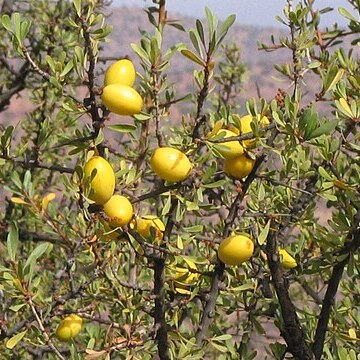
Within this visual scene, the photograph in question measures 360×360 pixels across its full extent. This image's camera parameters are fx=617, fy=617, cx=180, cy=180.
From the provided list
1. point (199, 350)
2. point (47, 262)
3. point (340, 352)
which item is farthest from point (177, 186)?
point (47, 262)

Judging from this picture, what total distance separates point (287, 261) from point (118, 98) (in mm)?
659

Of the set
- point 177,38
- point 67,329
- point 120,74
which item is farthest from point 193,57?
point 177,38

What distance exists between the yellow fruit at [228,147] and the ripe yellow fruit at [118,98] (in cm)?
16

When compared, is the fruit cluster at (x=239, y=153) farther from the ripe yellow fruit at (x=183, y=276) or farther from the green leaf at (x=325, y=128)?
the ripe yellow fruit at (x=183, y=276)

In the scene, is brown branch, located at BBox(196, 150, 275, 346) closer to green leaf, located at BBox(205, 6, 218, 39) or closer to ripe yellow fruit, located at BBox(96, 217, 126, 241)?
ripe yellow fruit, located at BBox(96, 217, 126, 241)

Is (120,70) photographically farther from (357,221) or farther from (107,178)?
(357,221)

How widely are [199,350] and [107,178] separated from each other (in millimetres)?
424

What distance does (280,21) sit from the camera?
1464 millimetres

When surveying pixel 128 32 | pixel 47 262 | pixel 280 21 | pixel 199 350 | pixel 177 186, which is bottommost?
pixel 47 262

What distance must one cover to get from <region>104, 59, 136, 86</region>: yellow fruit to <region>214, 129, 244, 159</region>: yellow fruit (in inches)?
7.4

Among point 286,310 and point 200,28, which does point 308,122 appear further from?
point 286,310

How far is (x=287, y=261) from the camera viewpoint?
147 centimetres

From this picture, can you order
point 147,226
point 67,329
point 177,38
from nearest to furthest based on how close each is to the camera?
1. point 147,226
2. point 67,329
3. point 177,38

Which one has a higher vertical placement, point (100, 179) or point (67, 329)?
point (100, 179)
